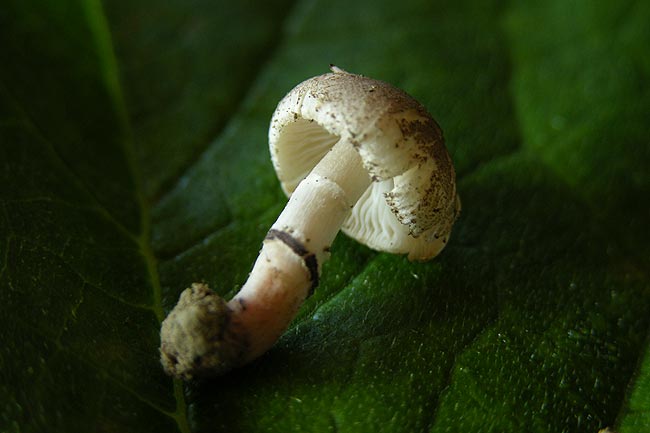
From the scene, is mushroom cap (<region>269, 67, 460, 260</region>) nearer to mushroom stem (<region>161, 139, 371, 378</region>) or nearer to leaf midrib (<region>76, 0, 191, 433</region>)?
mushroom stem (<region>161, 139, 371, 378</region>)

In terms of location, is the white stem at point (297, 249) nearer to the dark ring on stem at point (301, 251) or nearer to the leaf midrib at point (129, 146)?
the dark ring on stem at point (301, 251)

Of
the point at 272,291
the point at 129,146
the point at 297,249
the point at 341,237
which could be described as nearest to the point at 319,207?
the point at 297,249

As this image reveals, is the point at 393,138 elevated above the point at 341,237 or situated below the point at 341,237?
above

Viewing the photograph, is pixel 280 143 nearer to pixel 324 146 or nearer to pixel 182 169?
pixel 324 146

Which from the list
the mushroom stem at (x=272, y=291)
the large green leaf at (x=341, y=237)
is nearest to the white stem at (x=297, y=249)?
the mushroom stem at (x=272, y=291)

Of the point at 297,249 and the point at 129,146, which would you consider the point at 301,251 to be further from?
the point at 129,146

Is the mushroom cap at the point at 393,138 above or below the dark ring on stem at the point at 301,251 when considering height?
above

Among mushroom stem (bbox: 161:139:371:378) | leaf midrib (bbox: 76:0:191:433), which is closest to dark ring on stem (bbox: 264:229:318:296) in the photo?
mushroom stem (bbox: 161:139:371:378)
